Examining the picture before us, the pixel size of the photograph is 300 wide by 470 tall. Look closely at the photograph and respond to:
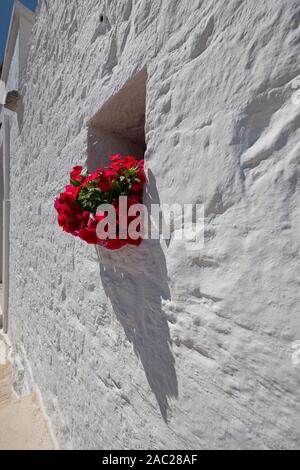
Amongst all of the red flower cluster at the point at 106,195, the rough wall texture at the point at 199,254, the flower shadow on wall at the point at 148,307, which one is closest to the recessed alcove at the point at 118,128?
the rough wall texture at the point at 199,254

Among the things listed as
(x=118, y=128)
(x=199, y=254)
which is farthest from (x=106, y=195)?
(x=118, y=128)

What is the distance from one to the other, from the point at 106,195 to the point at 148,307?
600mm

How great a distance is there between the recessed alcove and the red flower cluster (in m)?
0.50

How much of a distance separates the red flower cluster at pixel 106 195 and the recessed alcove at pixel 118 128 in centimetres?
50

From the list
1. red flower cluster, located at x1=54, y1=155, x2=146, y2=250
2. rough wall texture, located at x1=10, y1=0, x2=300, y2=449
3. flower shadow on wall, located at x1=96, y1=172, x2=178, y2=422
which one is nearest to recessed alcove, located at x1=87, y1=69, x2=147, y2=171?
rough wall texture, located at x1=10, y1=0, x2=300, y2=449

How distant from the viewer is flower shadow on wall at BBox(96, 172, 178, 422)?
1.36m

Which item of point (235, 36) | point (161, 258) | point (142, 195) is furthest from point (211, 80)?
point (161, 258)

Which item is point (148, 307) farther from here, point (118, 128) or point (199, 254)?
point (118, 128)

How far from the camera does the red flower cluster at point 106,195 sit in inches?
56.8

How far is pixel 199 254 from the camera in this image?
1.15 metres

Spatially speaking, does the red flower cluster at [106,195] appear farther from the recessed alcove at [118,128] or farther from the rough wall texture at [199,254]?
the recessed alcove at [118,128]

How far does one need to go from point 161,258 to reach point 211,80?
76 centimetres

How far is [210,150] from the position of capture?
109cm
